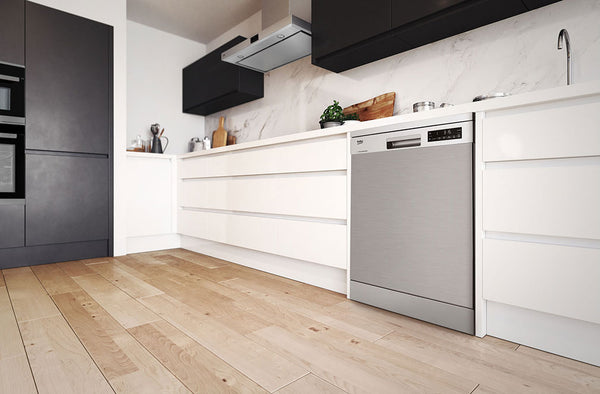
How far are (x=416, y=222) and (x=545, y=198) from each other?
494mm

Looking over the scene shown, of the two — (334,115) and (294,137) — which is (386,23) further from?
(294,137)

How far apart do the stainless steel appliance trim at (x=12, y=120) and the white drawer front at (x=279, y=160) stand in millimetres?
1324

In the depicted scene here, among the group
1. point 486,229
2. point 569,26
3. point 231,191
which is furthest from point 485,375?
point 231,191

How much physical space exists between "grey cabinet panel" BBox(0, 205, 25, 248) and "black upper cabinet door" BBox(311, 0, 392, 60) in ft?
8.35

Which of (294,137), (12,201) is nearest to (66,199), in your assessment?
(12,201)

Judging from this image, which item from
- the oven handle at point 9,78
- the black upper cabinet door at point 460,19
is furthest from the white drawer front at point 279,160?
the oven handle at point 9,78

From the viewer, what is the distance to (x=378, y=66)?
2363 millimetres

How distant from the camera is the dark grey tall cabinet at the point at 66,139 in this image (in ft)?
8.84

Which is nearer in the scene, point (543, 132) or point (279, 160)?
point (543, 132)

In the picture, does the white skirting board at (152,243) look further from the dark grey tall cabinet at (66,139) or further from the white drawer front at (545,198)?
the white drawer front at (545,198)

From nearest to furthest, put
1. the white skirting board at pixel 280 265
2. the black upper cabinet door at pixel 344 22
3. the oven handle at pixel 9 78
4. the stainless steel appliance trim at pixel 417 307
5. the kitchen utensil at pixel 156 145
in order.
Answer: the stainless steel appliance trim at pixel 417 307 < the black upper cabinet door at pixel 344 22 < the white skirting board at pixel 280 265 < the oven handle at pixel 9 78 < the kitchen utensil at pixel 156 145

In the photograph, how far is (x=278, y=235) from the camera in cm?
233

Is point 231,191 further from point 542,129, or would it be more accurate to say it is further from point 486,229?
point 542,129

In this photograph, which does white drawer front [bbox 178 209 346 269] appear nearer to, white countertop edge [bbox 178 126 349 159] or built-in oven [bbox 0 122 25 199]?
white countertop edge [bbox 178 126 349 159]
